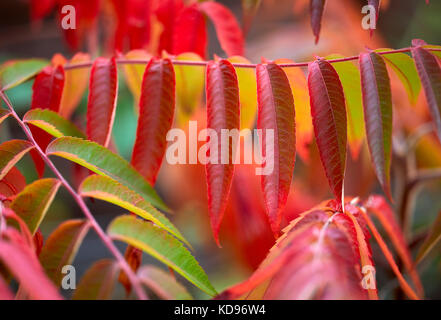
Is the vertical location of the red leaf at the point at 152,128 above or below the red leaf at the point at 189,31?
below

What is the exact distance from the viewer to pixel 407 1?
2.29 meters

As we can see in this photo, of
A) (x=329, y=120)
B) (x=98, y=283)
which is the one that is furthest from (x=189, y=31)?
(x=98, y=283)

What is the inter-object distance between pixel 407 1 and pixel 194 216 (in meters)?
1.75

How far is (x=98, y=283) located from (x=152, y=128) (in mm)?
198

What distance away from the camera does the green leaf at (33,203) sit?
0.39 metres

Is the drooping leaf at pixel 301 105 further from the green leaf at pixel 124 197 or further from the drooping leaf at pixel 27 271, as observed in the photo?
the drooping leaf at pixel 27 271

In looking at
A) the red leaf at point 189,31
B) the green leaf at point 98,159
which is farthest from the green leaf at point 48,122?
the red leaf at point 189,31

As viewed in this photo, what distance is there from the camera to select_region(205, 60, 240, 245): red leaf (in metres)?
0.42

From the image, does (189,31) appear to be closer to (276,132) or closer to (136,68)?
(136,68)

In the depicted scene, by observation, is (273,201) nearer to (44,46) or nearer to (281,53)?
(281,53)

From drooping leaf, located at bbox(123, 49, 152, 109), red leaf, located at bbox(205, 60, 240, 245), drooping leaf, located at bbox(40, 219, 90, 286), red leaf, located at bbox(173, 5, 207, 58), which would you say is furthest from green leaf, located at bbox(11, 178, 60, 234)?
red leaf, located at bbox(173, 5, 207, 58)

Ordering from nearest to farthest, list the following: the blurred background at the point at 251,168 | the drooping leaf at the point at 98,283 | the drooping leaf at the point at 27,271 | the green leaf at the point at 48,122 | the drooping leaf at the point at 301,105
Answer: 1. the drooping leaf at the point at 27,271
2. the drooping leaf at the point at 98,283
3. the green leaf at the point at 48,122
4. the drooping leaf at the point at 301,105
5. the blurred background at the point at 251,168

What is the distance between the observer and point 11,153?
0.43 metres

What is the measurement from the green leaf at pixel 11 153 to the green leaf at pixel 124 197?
3.0 inches
